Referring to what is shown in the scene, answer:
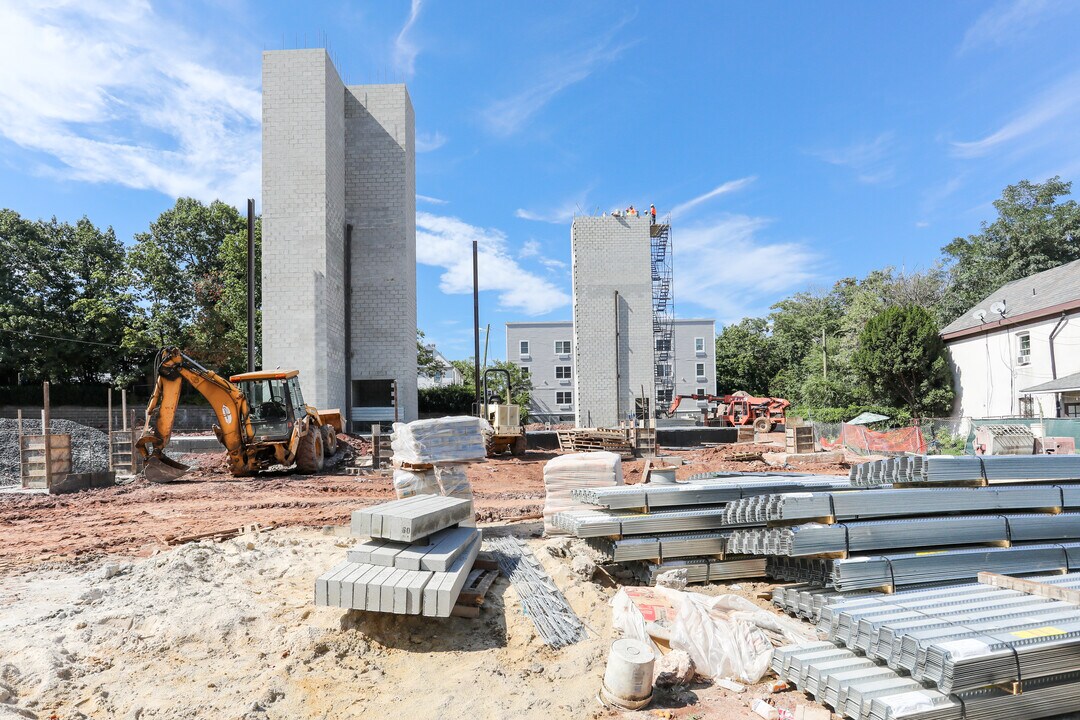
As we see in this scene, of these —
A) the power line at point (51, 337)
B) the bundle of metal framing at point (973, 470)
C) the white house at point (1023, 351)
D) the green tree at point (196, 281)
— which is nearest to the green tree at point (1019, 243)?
the white house at point (1023, 351)

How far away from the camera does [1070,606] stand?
4.71 meters

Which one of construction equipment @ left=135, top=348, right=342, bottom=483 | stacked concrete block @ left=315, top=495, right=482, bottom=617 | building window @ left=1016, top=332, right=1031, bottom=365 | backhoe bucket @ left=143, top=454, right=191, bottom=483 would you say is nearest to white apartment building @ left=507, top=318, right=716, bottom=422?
building window @ left=1016, top=332, right=1031, bottom=365

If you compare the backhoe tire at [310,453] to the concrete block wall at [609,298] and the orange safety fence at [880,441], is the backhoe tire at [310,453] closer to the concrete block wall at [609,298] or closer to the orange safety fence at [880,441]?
the orange safety fence at [880,441]

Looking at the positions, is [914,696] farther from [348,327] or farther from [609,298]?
[609,298]

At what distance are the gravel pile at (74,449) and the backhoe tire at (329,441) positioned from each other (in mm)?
5969

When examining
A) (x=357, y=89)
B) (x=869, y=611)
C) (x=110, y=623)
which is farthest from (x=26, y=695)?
(x=357, y=89)

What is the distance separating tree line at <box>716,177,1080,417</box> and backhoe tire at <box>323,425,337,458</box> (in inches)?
947

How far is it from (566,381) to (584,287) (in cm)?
1647

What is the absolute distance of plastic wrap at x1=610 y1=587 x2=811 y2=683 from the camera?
5047 mm

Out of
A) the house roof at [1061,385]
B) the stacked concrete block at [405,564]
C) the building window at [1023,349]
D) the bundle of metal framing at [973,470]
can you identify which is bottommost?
the stacked concrete block at [405,564]

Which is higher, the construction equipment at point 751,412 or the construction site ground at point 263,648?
the construction equipment at point 751,412

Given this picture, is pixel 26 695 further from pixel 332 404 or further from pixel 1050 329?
pixel 1050 329

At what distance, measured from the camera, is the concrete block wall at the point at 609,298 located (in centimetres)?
3600

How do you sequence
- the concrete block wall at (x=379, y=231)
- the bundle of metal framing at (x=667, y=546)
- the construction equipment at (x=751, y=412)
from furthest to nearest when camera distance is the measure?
the construction equipment at (x=751, y=412) < the concrete block wall at (x=379, y=231) < the bundle of metal framing at (x=667, y=546)
